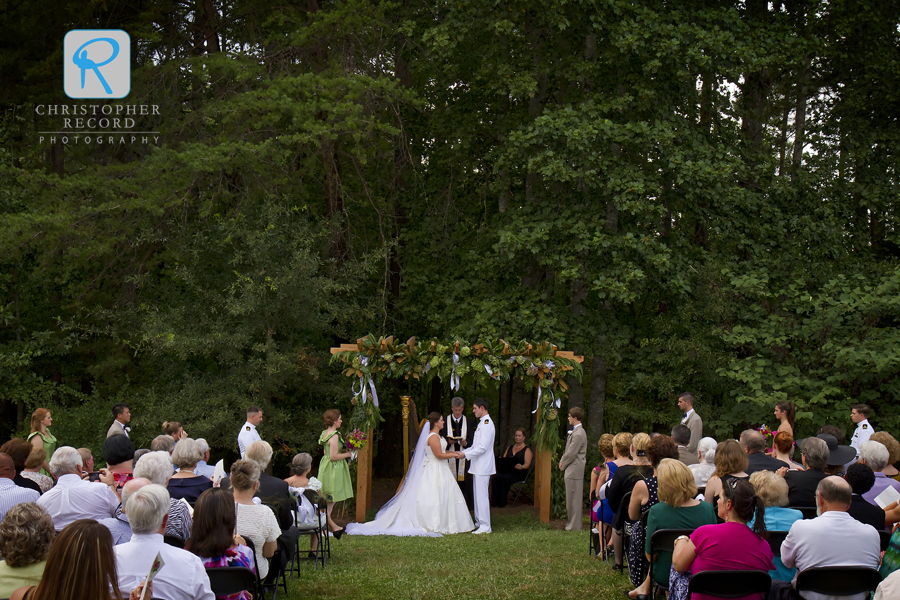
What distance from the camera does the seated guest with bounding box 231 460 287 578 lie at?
17.8 feet

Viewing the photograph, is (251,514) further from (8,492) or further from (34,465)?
(34,465)

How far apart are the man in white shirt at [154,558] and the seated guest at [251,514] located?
1.57 metres

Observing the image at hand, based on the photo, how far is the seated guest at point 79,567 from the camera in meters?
2.88

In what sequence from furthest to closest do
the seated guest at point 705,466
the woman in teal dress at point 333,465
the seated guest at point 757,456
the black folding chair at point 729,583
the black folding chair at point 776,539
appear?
the woman in teal dress at point 333,465
the seated guest at point 705,466
the seated guest at point 757,456
the black folding chair at point 776,539
the black folding chair at point 729,583

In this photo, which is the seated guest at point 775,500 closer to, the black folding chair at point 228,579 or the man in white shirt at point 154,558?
the black folding chair at point 228,579

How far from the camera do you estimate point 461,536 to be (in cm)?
1049

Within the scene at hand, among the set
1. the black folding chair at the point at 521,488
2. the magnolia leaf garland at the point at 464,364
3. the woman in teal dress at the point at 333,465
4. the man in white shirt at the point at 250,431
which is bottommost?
the black folding chair at the point at 521,488

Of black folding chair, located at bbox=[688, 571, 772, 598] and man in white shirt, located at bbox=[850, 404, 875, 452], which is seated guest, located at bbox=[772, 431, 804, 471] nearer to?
man in white shirt, located at bbox=[850, 404, 875, 452]

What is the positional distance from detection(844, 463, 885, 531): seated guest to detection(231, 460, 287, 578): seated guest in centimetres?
385

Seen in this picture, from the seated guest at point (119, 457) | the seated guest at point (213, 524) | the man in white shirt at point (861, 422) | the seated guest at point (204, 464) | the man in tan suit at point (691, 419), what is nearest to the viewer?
the seated guest at point (213, 524)

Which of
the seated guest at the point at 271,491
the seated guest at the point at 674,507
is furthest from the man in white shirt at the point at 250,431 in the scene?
the seated guest at the point at 674,507

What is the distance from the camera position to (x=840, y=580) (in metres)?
4.56

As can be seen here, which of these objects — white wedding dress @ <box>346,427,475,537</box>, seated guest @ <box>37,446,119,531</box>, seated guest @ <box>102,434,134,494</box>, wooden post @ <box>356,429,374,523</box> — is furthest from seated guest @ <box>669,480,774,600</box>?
wooden post @ <box>356,429,374,523</box>

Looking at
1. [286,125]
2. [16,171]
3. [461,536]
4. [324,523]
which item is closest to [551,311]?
[461,536]
